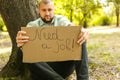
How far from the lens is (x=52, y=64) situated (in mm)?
3518

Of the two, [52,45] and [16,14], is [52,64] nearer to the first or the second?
[52,45]

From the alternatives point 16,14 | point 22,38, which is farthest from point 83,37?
point 16,14

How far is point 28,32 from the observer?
326 cm

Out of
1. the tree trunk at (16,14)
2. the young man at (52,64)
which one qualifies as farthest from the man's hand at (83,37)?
the tree trunk at (16,14)

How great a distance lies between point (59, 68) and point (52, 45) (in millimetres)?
302

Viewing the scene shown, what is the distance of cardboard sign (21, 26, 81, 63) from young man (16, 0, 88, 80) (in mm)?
65

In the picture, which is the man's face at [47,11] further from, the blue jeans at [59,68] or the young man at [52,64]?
the blue jeans at [59,68]

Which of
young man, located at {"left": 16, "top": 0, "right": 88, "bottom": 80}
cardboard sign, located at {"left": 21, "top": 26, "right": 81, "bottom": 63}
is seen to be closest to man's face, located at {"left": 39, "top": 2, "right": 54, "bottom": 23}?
young man, located at {"left": 16, "top": 0, "right": 88, "bottom": 80}

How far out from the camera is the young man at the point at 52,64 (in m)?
3.27

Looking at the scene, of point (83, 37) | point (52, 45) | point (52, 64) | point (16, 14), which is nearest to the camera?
point (83, 37)

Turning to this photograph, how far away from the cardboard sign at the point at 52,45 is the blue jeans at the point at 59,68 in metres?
0.07

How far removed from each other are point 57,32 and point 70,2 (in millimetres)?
7701

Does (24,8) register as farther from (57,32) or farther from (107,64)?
(107,64)

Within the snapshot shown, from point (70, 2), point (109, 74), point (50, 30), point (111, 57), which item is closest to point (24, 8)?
point (50, 30)
